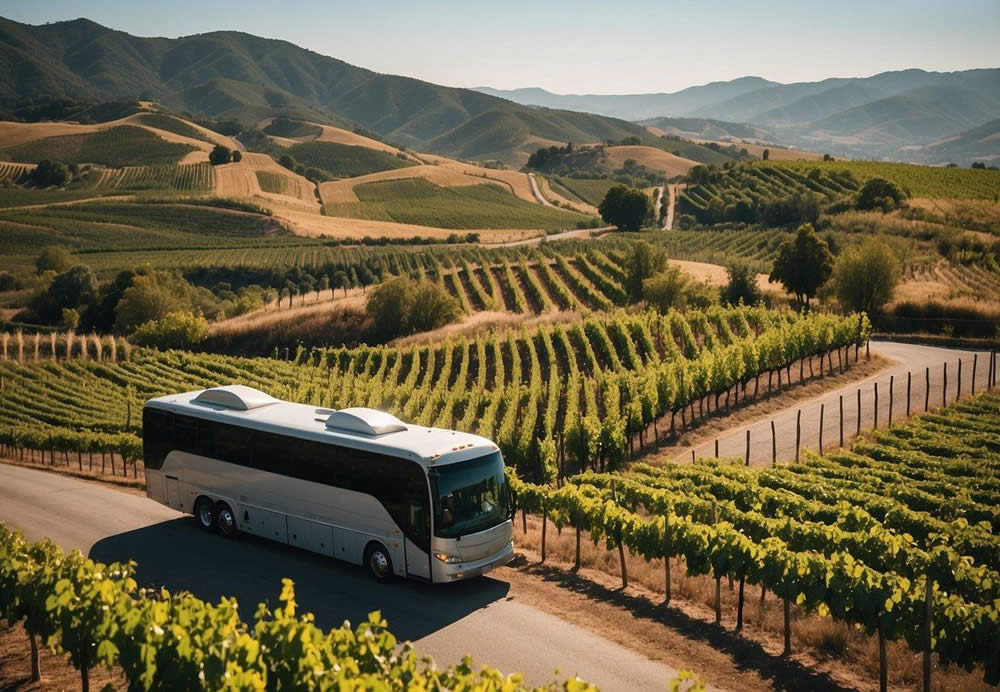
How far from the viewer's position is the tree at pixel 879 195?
9338 centimetres

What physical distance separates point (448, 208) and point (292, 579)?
128637 millimetres

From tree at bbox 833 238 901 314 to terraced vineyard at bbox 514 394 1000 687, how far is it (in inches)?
999

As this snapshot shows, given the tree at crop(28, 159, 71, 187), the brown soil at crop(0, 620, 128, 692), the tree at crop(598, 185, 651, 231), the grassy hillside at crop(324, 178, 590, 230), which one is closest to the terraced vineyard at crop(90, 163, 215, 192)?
the tree at crop(28, 159, 71, 187)

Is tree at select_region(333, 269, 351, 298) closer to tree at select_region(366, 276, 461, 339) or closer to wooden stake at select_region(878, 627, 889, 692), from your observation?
tree at select_region(366, 276, 461, 339)

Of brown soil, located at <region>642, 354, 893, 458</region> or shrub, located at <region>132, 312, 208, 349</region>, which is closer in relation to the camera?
brown soil, located at <region>642, 354, 893, 458</region>

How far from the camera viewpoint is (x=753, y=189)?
381 ft

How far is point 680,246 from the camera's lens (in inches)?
3573

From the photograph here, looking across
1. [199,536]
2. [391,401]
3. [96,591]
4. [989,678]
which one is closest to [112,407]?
[391,401]

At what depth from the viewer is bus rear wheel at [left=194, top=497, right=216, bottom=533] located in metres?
19.2

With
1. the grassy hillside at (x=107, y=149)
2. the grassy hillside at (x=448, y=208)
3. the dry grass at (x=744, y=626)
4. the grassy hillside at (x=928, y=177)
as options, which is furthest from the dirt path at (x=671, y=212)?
the dry grass at (x=744, y=626)

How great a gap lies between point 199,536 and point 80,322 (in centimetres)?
6502

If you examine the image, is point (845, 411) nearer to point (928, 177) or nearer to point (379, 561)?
point (379, 561)

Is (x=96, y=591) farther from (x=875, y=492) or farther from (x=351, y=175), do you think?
(x=351, y=175)

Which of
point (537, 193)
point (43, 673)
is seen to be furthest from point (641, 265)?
point (537, 193)
